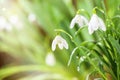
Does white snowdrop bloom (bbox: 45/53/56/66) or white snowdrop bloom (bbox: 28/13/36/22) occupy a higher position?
white snowdrop bloom (bbox: 28/13/36/22)

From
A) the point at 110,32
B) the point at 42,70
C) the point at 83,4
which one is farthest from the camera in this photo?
the point at 42,70

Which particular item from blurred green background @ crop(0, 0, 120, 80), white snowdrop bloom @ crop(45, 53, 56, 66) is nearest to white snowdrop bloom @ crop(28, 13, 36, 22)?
blurred green background @ crop(0, 0, 120, 80)

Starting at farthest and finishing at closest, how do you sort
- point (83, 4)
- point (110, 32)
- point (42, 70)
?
point (42, 70), point (83, 4), point (110, 32)

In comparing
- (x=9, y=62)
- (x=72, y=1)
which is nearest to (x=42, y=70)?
(x=9, y=62)

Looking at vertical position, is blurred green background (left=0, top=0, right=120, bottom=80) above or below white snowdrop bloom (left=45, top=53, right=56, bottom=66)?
above

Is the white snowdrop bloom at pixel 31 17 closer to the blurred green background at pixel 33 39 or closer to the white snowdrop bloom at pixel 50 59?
the blurred green background at pixel 33 39

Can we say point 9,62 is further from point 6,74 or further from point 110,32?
point 110,32

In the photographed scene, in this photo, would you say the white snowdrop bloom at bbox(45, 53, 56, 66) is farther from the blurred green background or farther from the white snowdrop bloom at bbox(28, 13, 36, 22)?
the white snowdrop bloom at bbox(28, 13, 36, 22)

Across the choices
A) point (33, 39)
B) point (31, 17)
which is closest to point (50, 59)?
point (33, 39)
